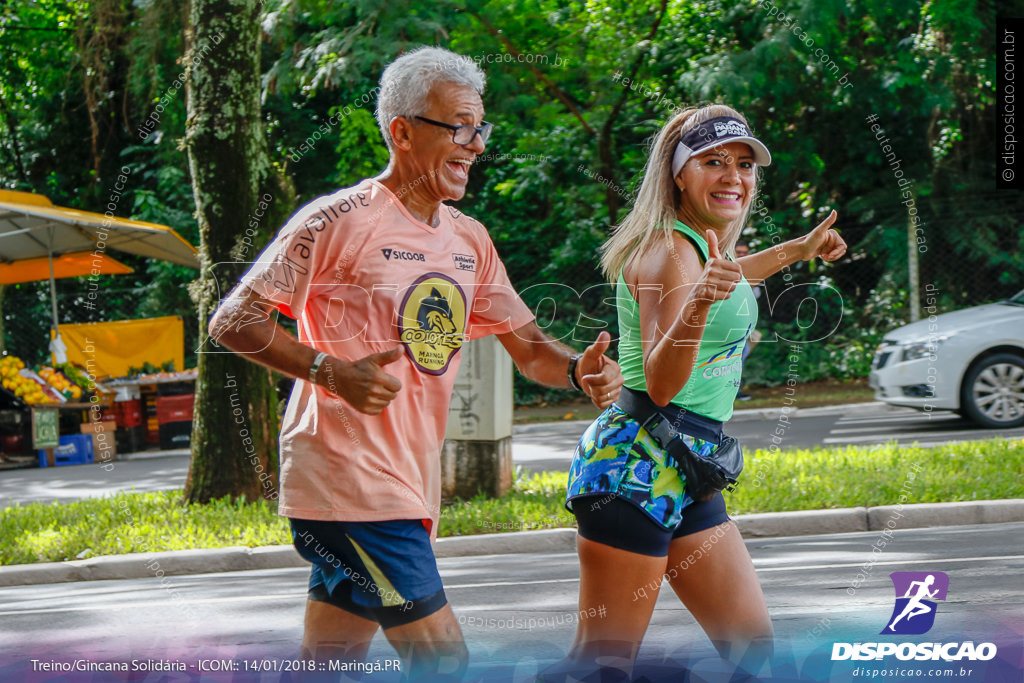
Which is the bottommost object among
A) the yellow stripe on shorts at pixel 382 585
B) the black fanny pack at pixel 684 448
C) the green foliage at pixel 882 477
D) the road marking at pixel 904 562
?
the road marking at pixel 904 562

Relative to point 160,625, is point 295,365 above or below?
above

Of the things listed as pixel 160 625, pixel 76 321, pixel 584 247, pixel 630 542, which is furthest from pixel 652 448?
pixel 76 321

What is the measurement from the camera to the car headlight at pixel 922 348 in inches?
391

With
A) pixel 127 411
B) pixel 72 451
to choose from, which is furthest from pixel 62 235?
pixel 72 451

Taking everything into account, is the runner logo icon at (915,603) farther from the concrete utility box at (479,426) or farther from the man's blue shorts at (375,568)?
the concrete utility box at (479,426)

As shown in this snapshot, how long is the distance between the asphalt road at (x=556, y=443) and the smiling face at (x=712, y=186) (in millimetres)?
6963

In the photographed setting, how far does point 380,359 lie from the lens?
7.51 ft

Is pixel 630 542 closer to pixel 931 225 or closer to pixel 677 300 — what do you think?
pixel 677 300

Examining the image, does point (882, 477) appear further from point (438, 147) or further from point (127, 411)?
point (127, 411)

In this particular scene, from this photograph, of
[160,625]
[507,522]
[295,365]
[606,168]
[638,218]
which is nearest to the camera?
[295,365]

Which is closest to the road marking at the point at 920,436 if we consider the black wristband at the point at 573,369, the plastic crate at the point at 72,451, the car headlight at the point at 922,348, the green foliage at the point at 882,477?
the car headlight at the point at 922,348

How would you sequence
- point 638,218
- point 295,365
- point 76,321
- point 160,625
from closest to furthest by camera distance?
point 295,365 < point 638,218 < point 160,625 < point 76,321

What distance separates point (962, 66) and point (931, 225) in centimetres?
218

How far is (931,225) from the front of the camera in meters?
15.0
